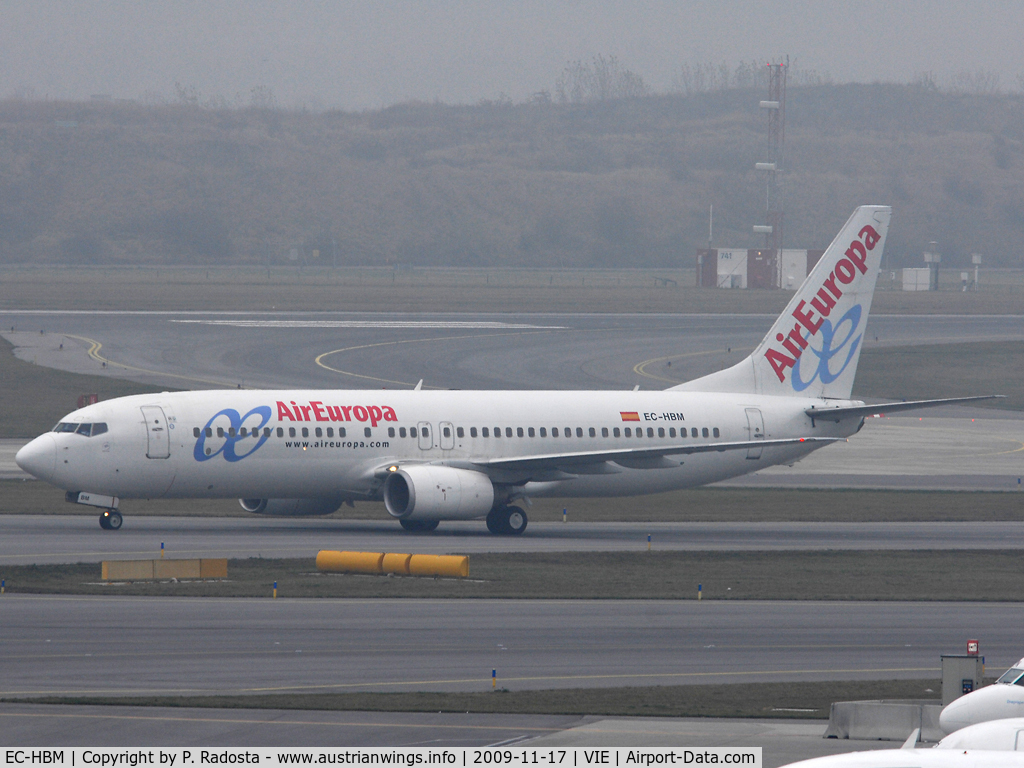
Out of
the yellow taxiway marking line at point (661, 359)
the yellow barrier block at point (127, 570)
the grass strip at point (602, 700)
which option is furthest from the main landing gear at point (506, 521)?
the yellow taxiway marking line at point (661, 359)

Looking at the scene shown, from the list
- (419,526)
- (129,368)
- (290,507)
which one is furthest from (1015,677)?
(129,368)

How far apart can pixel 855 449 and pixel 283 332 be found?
58.0m

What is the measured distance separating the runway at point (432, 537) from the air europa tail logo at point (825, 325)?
6025 mm

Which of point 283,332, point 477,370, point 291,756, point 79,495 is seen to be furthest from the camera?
point 283,332

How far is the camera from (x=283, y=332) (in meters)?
124

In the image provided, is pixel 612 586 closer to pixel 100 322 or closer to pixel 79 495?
pixel 79 495

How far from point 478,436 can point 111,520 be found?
12.1 meters

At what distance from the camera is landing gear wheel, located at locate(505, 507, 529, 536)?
5019cm

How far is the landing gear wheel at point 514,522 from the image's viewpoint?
50.2m

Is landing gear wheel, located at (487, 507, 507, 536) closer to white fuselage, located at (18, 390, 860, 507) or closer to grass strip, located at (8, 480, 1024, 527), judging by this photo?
white fuselage, located at (18, 390, 860, 507)

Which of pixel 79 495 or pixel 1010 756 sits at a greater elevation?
pixel 79 495

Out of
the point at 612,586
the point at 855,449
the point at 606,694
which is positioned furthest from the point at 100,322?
the point at 606,694

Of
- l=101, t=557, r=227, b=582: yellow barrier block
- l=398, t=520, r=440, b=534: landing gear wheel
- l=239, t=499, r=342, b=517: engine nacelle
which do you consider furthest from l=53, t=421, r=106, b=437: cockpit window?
l=101, t=557, r=227, b=582: yellow barrier block

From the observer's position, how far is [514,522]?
50.2 metres
